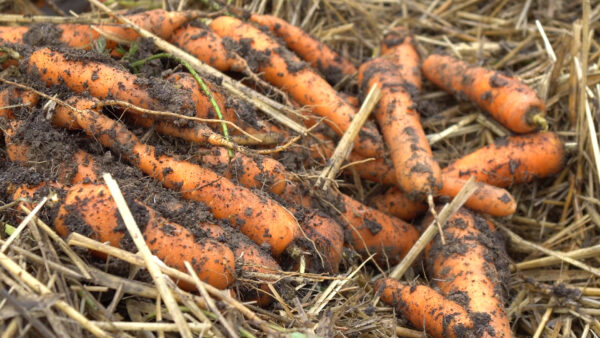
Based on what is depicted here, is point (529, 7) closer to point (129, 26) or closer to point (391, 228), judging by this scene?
point (391, 228)

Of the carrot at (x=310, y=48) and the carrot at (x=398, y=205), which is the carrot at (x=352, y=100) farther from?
the carrot at (x=398, y=205)

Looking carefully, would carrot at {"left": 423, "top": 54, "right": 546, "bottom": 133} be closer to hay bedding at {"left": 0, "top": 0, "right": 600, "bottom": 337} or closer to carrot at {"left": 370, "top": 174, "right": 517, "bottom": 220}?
hay bedding at {"left": 0, "top": 0, "right": 600, "bottom": 337}

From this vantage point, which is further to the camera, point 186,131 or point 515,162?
point 515,162

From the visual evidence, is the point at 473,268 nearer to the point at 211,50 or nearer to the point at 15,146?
the point at 211,50

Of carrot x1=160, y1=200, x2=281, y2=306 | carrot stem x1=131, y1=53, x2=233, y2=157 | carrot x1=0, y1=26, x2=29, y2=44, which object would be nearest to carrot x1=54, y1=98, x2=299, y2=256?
carrot x1=160, y1=200, x2=281, y2=306

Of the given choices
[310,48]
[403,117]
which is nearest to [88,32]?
[310,48]

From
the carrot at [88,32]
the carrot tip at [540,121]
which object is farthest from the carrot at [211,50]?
the carrot tip at [540,121]

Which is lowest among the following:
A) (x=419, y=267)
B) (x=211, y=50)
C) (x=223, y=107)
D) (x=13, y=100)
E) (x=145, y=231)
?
(x=419, y=267)

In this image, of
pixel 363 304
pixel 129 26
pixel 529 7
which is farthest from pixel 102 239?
pixel 529 7
